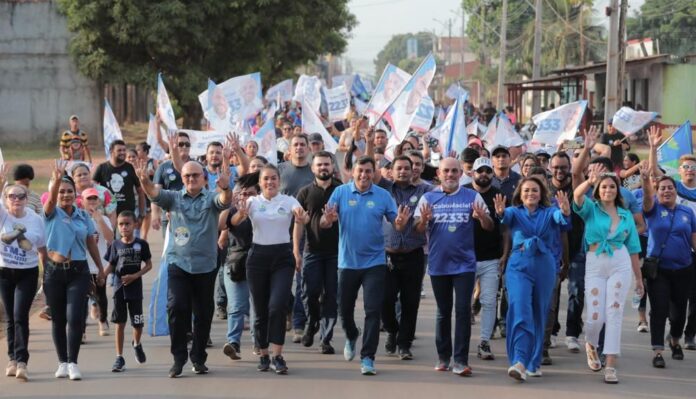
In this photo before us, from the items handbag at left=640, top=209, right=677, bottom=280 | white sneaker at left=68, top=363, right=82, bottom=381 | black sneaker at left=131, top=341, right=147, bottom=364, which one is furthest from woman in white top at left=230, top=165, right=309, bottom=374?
handbag at left=640, top=209, right=677, bottom=280

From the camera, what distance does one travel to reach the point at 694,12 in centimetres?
6794

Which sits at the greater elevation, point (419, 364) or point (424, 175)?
point (424, 175)

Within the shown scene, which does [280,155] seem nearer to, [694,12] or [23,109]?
[23,109]

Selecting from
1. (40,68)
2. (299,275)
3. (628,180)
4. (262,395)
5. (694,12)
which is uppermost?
(694,12)

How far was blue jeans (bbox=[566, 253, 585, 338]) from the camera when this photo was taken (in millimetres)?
10172

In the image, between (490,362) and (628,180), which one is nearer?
(490,362)

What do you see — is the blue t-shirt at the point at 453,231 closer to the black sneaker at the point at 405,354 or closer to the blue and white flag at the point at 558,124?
the black sneaker at the point at 405,354

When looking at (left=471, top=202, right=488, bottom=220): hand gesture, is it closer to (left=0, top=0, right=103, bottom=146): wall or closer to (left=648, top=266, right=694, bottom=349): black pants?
(left=648, top=266, right=694, bottom=349): black pants

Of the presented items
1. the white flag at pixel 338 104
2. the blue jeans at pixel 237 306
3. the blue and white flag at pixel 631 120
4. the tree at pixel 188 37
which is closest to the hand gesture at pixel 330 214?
the blue jeans at pixel 237 306

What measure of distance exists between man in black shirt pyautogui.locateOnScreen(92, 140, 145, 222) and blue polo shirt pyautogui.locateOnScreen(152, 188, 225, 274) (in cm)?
384

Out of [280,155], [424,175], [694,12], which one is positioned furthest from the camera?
[694,12]

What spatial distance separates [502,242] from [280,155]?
6.79 m

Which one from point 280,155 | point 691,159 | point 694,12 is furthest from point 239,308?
point 694,12

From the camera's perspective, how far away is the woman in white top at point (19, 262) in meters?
8.88
